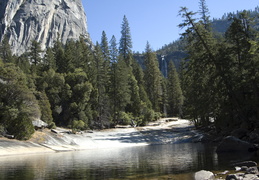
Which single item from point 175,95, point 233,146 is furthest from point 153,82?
point 233,146

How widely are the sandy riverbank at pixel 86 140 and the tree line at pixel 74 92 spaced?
6.84 feet

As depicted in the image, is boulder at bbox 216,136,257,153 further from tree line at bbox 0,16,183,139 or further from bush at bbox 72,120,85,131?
bush at bbox 72,120,85,131

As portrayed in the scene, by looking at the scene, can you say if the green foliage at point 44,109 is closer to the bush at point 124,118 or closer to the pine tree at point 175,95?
the bush at point 124,118

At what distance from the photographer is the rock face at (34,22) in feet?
341

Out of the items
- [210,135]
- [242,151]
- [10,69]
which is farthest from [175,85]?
[242,151]

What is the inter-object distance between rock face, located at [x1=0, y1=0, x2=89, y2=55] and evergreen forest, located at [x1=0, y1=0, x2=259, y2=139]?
33.7 m

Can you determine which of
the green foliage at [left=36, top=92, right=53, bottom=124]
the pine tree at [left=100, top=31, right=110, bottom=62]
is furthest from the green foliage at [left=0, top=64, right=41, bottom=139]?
the pine tree at [left=100, top=31, right=110, bottom=62]

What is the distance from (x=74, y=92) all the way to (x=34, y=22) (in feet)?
240

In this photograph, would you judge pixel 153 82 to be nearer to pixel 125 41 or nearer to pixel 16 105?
pixel 125 41

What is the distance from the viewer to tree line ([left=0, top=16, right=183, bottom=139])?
107ft

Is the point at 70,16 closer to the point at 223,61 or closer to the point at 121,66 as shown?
the point at 121,66

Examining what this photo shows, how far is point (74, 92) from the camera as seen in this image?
1893 inches

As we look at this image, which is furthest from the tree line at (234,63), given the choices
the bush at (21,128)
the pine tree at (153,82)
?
the pine tree at (153,82)

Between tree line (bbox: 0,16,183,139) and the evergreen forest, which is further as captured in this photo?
tree line (bbox: 0,16,183,139)
